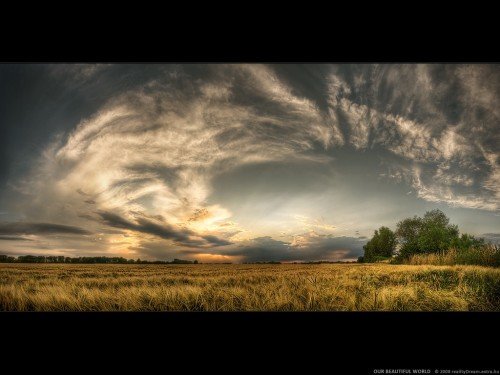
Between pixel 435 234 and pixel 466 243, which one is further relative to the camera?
pixel 435 234

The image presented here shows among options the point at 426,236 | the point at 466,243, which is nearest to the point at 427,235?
the point at 426,236

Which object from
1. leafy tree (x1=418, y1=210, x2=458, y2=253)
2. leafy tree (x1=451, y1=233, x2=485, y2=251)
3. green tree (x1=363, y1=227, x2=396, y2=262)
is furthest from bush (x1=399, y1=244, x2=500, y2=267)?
green tree (x1=363, y1=227, x2=396, y2=262)

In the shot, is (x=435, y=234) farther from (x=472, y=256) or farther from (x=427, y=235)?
(x=472, y=256)

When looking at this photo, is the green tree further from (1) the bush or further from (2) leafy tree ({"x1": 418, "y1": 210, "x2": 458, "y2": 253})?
(1) the bush

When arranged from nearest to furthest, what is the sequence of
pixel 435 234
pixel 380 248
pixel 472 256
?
pixel 472 256, pixel 435 234, pixel 380 248

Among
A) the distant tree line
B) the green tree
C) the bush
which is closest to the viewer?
the bush

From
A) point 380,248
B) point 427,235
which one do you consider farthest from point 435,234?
point 380,248

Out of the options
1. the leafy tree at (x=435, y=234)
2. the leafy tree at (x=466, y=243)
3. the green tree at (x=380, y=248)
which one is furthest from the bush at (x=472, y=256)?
the green tree at (x=380, y=248)

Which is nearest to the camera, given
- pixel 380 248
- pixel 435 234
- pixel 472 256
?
pixel 472 256

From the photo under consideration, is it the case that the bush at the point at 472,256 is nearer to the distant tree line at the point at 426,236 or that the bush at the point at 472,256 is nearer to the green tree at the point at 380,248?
the distant tree line at the point at 426,236
